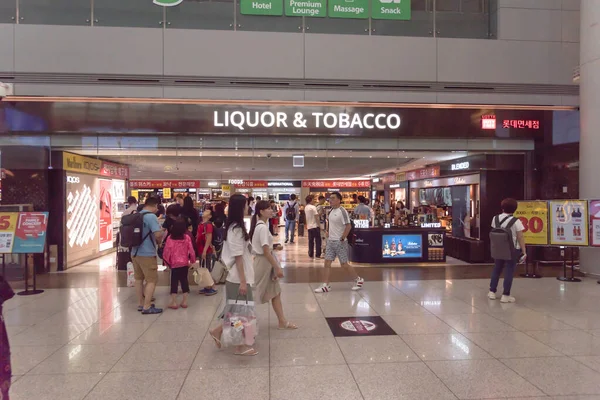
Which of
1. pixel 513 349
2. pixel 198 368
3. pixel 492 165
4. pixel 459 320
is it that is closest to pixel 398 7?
pixel 492 165

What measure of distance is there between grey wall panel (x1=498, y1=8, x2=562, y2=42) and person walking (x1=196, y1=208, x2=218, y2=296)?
317 inches

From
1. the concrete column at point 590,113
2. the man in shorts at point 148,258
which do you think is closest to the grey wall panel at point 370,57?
the concrete column at point 590,113

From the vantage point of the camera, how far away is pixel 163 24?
29.6ft

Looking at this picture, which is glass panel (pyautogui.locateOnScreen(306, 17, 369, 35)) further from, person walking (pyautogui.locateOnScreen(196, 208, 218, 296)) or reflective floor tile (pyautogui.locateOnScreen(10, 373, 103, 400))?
reflective floor tile (pyautogui.locateOnScreen(10, 373, 103, 400))

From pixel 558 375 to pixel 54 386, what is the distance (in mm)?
4420

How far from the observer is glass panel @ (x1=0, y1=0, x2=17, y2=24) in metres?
8.64

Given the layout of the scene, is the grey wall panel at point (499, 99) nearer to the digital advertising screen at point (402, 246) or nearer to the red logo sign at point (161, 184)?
the digital advertising screen at point (402, 246)

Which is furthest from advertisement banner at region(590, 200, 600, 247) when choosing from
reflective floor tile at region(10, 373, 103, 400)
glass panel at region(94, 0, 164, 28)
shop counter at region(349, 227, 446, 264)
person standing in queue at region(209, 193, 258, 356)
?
glass panel at region(94, 0, 164, 28)

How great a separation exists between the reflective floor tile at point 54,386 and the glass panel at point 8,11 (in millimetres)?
8297

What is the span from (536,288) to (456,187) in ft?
15.4

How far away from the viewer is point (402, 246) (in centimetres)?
966

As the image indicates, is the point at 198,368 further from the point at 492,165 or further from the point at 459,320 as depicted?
the point at 492,165

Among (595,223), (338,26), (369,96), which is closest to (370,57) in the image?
(369,96)

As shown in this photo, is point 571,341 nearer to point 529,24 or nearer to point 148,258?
point 148,258
